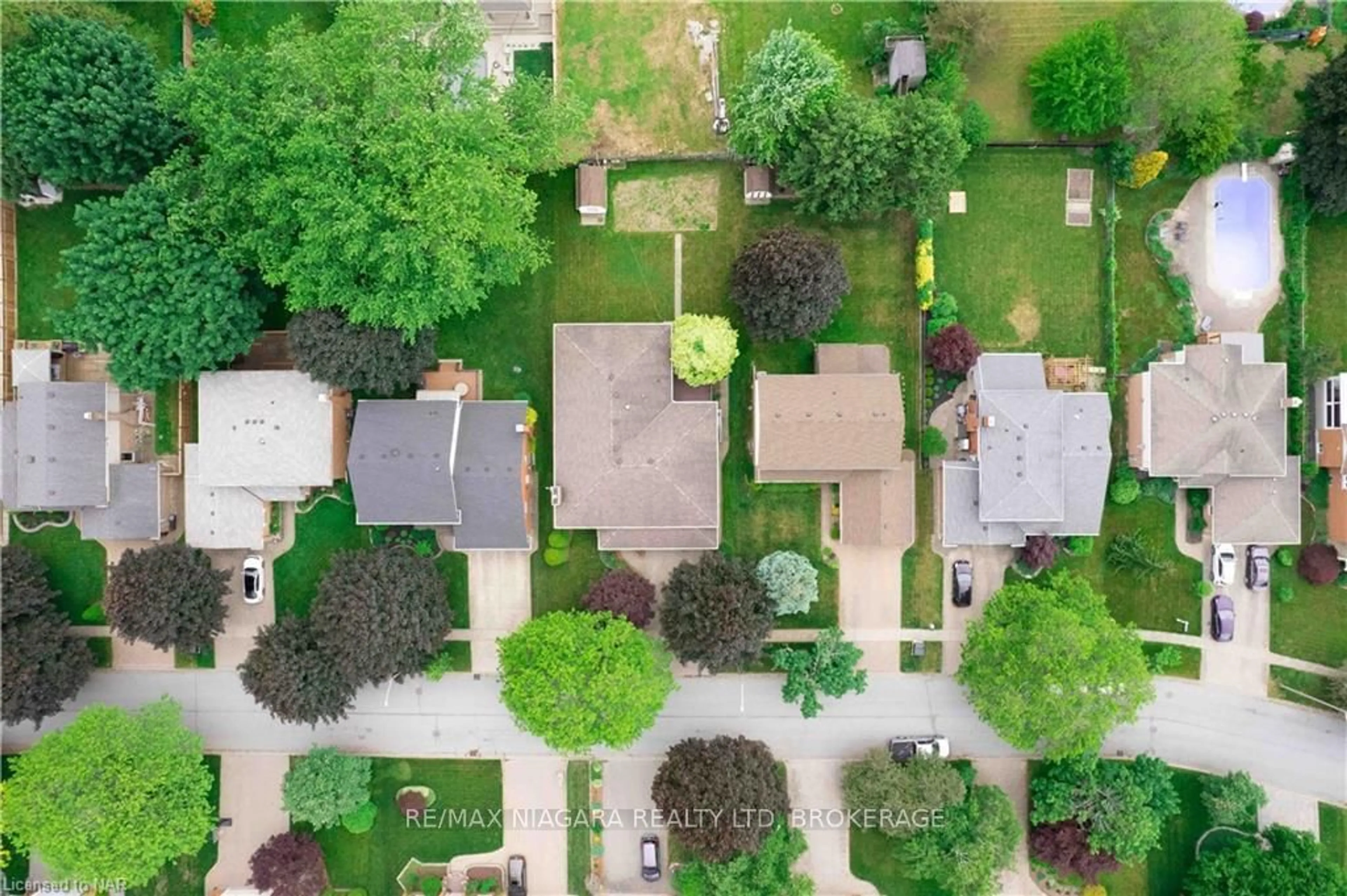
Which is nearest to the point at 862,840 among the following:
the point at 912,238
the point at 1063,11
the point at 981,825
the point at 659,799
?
the point at 981,825

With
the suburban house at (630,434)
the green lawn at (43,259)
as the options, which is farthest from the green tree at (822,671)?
the green lawn at (43,259)

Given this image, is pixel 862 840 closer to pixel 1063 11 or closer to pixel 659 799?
pixel 659 799

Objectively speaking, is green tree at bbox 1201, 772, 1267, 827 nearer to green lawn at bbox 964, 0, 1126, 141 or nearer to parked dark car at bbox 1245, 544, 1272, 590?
parked dark car at bbox 1245, 544, 1272, 590

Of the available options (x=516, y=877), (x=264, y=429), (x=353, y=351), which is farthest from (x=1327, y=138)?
(x=516, y=877)

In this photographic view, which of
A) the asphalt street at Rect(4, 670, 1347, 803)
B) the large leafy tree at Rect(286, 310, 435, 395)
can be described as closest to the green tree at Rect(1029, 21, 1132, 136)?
the asphalt street at Rect(4, 670, 1347, 803)

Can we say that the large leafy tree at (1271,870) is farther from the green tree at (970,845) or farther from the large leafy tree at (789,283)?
the large leafy tree at (789,283)
